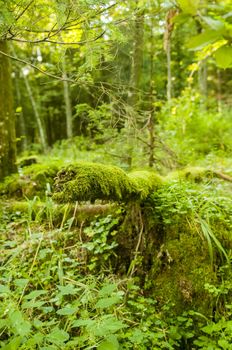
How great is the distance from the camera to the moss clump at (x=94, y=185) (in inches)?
104

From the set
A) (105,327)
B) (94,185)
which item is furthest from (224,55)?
(94,185)

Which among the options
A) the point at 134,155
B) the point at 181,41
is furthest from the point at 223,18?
the point at 181,41

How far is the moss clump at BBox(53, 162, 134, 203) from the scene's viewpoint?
2.63m

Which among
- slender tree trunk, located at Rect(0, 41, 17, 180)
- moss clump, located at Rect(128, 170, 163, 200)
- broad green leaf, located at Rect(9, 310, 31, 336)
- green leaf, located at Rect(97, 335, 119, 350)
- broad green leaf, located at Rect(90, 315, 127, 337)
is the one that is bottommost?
green leaf, located at Rect(97, 335, 119, 350)

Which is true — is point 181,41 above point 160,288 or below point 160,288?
above

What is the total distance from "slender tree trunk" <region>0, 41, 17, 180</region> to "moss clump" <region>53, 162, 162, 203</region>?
3.01 m

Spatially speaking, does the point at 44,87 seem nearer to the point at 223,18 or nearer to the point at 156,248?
the point at 156,248

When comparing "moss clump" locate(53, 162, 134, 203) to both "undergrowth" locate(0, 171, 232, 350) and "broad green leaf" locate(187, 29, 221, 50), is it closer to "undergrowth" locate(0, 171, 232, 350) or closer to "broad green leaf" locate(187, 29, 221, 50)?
"undergrowth" locate(0, 171, 232, 350)

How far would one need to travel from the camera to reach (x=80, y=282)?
302cm

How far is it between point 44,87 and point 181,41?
752 cm

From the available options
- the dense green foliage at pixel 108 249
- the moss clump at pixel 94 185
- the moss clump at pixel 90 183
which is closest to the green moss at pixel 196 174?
the dense green foliage at pixel 108 249

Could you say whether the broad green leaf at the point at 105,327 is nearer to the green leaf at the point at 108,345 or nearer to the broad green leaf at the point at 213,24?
the green leaf at the point at 108,345

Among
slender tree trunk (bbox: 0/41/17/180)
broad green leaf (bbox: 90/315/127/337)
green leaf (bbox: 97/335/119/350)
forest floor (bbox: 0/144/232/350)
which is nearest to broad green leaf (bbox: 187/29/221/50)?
broad green leaf (bbox: 90/315/127/337)

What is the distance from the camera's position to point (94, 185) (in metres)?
2.78
